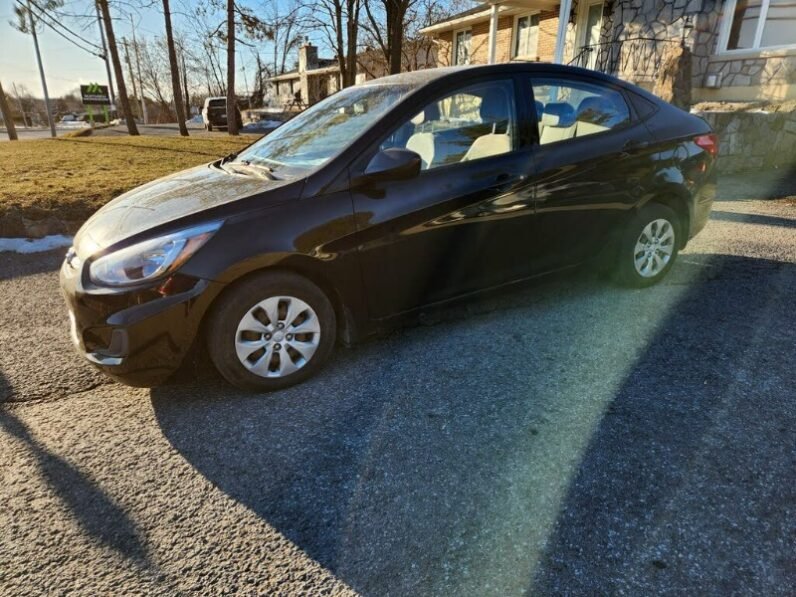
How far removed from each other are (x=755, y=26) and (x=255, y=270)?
13.0 metres

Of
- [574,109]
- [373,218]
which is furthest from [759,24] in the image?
[373,218]

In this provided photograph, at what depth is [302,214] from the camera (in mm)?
2852

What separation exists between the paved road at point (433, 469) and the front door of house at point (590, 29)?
13529 millimetres

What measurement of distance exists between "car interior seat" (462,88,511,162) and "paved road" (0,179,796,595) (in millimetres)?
1218

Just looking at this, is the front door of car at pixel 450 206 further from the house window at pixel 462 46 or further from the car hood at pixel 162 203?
the house window at pixel 462 46

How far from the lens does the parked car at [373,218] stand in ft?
8.78

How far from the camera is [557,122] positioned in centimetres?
365

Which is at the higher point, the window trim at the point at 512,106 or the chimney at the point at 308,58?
the chimney at the point at 308,58

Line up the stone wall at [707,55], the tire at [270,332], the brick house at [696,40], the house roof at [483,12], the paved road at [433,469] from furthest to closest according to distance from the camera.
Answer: the house roof at [483,12] → the brick house at [696,40] → the stone wall at [707,55] → the tire at [270,332] → the paved road at [433,469]

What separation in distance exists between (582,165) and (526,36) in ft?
59.8

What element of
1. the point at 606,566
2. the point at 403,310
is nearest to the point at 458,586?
the point at 606,566

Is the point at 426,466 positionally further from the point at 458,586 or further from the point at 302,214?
the point at 302,214

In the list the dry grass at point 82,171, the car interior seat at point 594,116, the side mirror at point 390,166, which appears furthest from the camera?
the dry grass at point 82,171

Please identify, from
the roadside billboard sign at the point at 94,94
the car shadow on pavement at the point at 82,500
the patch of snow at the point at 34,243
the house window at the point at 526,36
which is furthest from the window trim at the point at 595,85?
the roadside billboard sign at the point at 94,94
